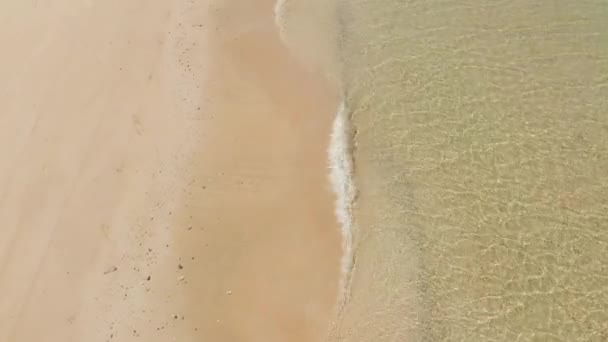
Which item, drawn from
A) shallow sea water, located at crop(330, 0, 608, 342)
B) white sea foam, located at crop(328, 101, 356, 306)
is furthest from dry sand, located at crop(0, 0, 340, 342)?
shallow sea water, located at crop(330, 0, 608, 342)

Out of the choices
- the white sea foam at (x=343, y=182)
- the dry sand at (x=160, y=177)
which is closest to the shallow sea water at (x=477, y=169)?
the white sea foam at (x=343, y=182)

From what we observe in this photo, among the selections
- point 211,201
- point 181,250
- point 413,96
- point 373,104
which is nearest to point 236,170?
point 211,201

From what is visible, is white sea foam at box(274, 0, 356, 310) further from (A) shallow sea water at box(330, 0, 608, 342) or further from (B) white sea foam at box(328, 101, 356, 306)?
(A) shallow sea water at box(330, 0, 608, 342)

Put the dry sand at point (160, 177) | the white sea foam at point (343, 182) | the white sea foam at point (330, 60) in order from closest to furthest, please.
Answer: the dry sand at point (160, 177)
the white sea foam at point (343, 182)
the white sea foam at point (330, 60)

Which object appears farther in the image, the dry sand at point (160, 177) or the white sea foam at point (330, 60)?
the white sea foam at point (330, 60)

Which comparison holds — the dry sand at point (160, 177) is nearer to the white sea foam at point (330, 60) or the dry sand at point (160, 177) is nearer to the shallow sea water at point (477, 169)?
the white sea foam at point (330, 60)

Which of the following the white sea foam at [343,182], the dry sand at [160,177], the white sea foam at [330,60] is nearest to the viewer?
the dry sand at [160,177]

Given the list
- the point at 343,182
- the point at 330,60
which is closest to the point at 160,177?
the point at 343,182

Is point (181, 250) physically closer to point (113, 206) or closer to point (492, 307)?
point (113, 206)
